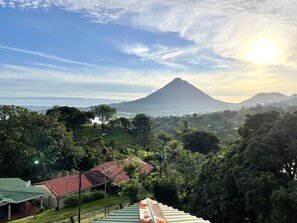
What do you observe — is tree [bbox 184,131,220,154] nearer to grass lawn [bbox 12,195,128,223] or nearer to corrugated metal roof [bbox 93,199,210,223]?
grass lawn [bbox 12,195,128,223]

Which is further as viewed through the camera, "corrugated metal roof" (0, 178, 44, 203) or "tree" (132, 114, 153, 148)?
"tree" (132, 114, 153, 148)

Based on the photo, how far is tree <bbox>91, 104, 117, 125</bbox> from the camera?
5695 centimetres

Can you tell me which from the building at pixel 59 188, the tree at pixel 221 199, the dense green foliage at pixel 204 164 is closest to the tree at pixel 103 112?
the dense green foliage at pixel 204 164

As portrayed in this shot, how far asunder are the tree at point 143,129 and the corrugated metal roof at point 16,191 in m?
27.3

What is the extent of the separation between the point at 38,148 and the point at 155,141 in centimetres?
2258

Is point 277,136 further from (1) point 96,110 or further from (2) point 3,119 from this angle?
(1) point 96,110

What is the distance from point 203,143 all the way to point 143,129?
1513 centimetres

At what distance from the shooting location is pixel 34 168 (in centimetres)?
2844

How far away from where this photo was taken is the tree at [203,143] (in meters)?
40.8

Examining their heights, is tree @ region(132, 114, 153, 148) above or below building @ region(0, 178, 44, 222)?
above

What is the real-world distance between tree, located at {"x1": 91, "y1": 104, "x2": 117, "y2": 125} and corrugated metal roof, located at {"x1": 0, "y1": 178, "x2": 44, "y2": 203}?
32.7m

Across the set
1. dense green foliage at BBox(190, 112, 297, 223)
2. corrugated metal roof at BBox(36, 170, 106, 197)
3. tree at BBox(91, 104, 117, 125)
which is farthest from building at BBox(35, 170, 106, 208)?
tree at BBox(91, 104, 117, 125)

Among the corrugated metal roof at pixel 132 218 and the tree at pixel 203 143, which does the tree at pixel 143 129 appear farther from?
the corrugated metal roof at pixel 132 218

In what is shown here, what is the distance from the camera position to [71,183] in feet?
85.9
